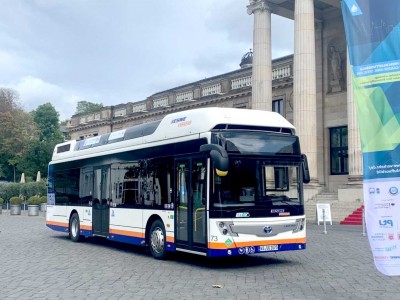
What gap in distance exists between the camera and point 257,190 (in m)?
11.1

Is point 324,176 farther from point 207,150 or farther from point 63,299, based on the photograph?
point 63,299

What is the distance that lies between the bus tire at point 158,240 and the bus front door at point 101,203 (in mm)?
2831

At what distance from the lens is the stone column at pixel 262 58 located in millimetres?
31969

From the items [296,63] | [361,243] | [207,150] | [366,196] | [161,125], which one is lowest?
[361,243]

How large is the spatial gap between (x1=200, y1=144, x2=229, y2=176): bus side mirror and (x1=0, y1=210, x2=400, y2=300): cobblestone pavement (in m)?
2.05

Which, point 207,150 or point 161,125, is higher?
point 161,125

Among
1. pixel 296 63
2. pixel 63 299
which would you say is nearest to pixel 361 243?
pixel 63 299

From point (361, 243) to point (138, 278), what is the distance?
9005 mm

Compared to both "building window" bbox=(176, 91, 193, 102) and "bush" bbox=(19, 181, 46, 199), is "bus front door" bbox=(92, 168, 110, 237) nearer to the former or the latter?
"building window" bbox=(176, 91, 193, 102)

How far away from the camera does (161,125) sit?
1338 centimetres

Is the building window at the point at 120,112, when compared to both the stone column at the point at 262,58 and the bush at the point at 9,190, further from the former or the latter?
the stone column at the point at 262,58

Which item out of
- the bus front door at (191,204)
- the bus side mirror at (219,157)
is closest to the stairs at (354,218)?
the bus front door at (191,204)

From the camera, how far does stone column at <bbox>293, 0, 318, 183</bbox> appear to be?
2873cm

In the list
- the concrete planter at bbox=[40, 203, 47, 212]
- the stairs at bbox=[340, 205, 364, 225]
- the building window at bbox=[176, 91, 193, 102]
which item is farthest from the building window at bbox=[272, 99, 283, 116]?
the concrete planter at bbox=[40, 203, 47, 212]
